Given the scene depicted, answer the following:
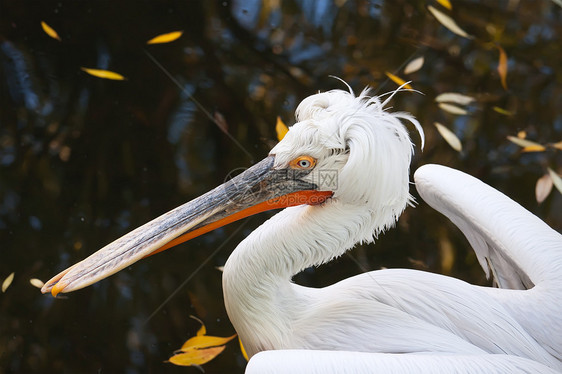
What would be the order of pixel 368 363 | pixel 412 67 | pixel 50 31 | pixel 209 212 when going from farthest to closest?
1. pixel 412 67
2. pixel 50 31
3. pixel 209 212
4. pixel 368 363

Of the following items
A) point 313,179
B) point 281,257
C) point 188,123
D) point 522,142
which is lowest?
point 188,123

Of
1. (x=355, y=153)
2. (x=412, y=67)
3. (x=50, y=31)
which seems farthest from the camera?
(x=412, y=67)

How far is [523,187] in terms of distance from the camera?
2.41 m

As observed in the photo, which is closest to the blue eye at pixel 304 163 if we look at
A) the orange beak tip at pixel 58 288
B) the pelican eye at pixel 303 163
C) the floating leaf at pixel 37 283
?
the pelican eye at pixel 303 163

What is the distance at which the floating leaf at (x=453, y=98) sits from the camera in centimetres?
247

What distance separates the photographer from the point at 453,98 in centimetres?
247

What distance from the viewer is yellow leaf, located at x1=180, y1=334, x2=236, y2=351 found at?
2.09 meters

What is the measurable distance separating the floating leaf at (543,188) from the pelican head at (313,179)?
1.37 m

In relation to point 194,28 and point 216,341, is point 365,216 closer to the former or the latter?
point 216,341

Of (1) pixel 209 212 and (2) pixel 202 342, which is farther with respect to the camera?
(2) pixel 202 342

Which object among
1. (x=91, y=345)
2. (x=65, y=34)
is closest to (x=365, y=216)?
(x=91, y=345)

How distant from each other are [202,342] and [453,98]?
4.54ft

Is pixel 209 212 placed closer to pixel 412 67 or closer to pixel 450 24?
pixel 412 67

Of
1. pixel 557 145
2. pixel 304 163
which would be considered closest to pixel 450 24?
pixel 557 145
